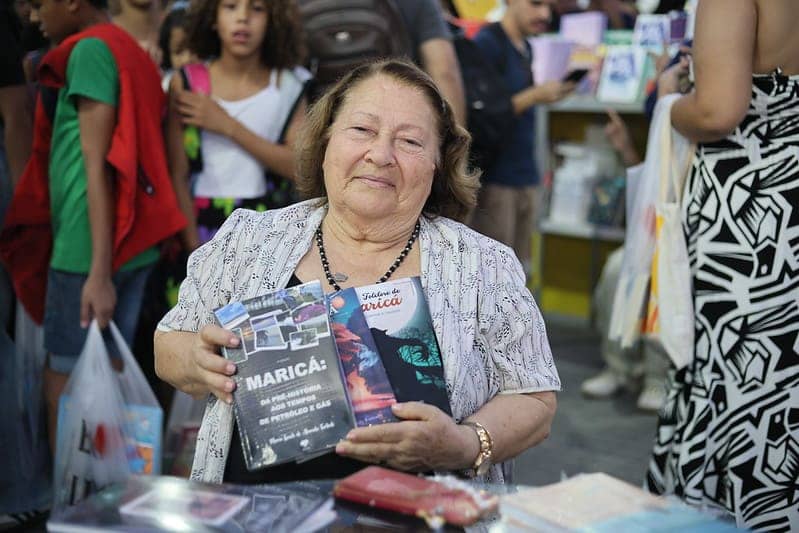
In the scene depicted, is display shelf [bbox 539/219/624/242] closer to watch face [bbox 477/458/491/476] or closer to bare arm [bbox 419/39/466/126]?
bare arm [bbox 419/39/466/126]

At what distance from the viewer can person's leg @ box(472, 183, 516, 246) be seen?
462cm

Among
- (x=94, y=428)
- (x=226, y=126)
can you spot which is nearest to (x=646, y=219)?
(x=226, y=126)

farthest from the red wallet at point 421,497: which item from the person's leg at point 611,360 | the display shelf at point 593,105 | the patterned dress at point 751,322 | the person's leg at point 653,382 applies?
the display shelf at point 593,105

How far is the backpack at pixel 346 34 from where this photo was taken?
3236mm

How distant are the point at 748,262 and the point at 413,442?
1301mm

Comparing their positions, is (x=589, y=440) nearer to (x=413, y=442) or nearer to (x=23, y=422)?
(x=23, y=422)

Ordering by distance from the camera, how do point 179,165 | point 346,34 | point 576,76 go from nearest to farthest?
point 179,165
point 346,34
point 576,76

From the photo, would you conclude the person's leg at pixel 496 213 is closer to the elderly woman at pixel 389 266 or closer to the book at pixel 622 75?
the book at pixel 622 75

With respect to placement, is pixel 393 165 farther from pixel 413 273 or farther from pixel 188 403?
pixel 188 403

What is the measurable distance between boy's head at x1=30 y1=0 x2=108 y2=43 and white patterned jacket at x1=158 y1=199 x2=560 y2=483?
1537mm

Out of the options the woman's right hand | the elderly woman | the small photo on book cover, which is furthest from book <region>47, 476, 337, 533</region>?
the elderly woman

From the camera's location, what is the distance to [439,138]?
6.64 ft

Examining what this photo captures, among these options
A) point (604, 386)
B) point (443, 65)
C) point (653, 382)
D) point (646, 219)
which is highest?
point (443, 65)

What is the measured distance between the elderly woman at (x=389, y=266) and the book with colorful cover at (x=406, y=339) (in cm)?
9
